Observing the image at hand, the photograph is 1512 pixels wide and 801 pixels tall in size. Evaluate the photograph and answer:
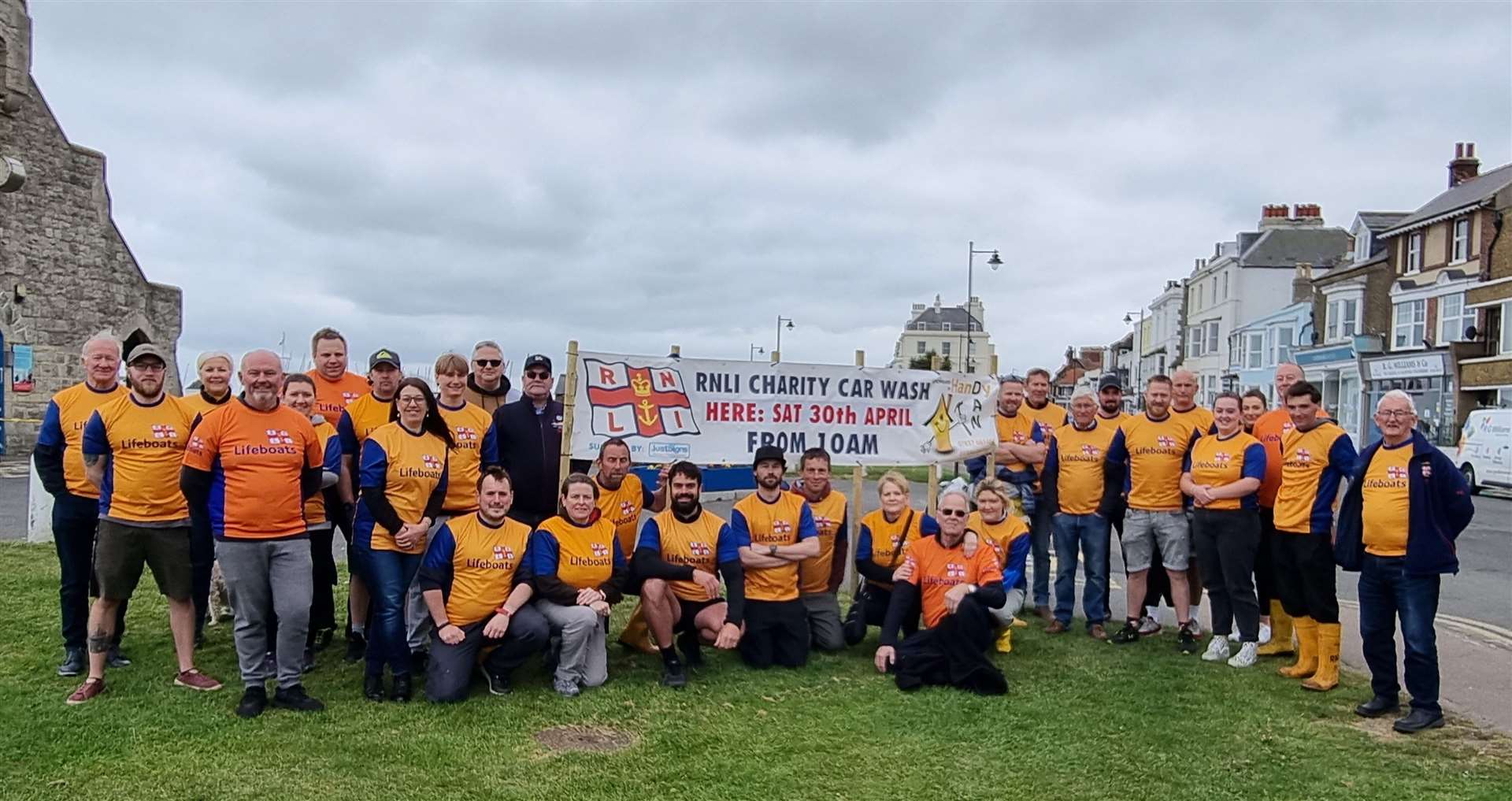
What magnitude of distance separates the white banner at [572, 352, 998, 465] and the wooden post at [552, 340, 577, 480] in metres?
0.08

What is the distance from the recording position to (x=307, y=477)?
507 centimetres

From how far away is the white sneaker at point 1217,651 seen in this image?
6.40m

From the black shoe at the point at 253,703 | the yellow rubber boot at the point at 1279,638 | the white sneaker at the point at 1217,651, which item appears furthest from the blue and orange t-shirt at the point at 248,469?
the yellow rubber boot at the point at 1279,638

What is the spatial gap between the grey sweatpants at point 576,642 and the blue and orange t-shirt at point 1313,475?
417cm

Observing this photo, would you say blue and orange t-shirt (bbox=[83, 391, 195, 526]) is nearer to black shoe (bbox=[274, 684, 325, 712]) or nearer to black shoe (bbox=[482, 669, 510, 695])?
black shoe (bbox=[274, 684, 325, 712])

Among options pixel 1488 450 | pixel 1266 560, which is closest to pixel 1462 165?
pixel 1488 450

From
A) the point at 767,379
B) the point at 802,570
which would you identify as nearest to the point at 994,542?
the point at 802,570

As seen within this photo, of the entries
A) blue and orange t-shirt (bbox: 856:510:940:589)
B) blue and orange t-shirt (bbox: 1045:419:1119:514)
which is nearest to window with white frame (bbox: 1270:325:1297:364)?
blue and orange t-shirt (bbox: 1045:419:1119:514)

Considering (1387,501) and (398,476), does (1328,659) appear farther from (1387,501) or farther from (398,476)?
(398,476)

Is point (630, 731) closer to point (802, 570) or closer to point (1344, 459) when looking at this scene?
Answer: point (802, 570)

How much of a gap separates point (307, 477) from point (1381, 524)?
561 cm

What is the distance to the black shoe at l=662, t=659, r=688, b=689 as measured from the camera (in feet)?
18.4

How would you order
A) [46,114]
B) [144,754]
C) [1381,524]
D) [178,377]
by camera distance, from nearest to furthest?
[144,754] < [1381,524] < [46,114] < [178,377]

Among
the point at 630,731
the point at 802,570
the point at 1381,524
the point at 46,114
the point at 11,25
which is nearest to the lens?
the point at 630,731
